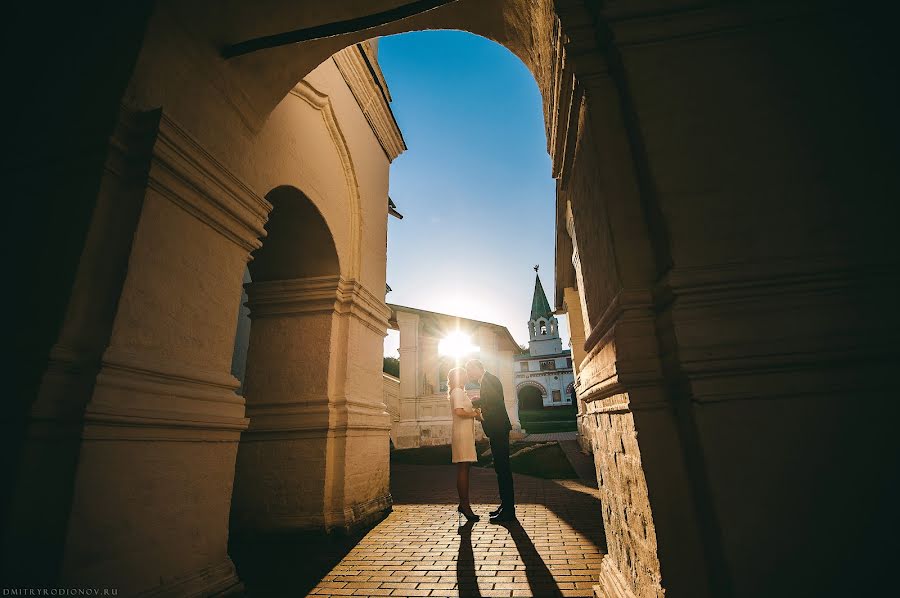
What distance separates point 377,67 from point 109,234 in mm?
5356

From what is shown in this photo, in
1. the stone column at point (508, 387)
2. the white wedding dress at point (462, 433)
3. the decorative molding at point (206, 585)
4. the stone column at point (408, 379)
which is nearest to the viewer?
the decorative molding at point (206, 585)

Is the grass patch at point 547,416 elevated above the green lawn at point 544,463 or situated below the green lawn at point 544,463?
above

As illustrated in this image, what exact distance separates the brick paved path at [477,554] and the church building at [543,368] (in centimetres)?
3999

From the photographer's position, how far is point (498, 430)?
4602 mm

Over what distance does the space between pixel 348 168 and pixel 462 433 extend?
4002 mm

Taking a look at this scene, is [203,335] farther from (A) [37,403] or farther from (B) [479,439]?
(B) [479,439]

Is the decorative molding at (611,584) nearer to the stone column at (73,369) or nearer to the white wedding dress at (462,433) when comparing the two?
the white wedding dress at (462,433)

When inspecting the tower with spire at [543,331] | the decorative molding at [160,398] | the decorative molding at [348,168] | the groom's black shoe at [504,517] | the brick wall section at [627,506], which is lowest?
the groom's black shoe at [504,517]

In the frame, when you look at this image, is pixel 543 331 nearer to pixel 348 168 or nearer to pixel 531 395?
pixel 531 395

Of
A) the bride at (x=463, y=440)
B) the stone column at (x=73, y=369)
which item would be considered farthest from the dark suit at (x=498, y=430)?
the stone column at (x=73, y=369)

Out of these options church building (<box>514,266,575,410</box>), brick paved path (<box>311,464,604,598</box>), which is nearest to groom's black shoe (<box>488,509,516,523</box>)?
brick paved path (<box>311,464,604,598</box>)

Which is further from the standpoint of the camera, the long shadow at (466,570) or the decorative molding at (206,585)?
the long shadow at (466,570)

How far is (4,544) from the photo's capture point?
5.72 feet

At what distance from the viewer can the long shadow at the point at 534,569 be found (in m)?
2.57
